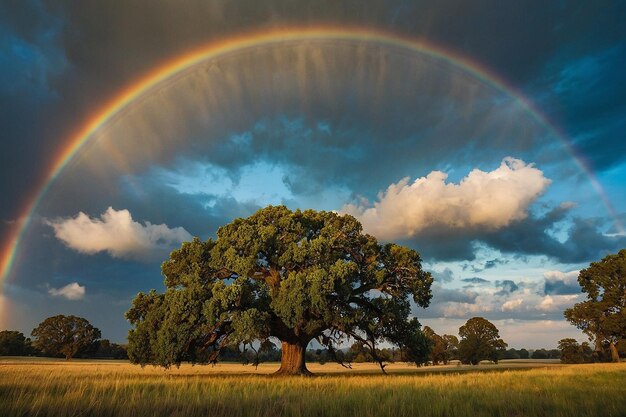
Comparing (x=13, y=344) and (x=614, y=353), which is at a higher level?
(x=13, y=344)

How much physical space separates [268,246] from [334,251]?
4.90 m

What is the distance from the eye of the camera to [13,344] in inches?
3568

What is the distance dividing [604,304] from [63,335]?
91.5m

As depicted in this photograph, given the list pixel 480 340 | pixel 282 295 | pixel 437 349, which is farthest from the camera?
pixel 437 349

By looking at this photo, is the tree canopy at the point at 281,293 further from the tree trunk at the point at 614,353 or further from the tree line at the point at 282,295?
the tree trunk at the point at 614,353

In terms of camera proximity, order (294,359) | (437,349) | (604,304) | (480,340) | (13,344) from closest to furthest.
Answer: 1. (294,359)
2. (604,304)
3. (480,340)
4. (437,349)
5. (13,344)

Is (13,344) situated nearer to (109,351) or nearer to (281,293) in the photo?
(109,351)

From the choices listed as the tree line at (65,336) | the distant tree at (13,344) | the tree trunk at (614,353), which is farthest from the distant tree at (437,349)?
the distant tree at (13,344)

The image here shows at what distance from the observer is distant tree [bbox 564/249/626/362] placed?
57594 mm

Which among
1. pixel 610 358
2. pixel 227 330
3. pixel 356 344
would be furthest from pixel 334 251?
pixel 610 358

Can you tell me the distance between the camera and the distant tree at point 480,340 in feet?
223

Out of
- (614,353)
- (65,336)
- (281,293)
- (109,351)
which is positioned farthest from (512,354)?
(281,293)

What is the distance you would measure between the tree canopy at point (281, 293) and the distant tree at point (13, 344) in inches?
3185

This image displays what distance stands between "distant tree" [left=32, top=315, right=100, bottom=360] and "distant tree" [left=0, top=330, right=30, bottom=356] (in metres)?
13.1
